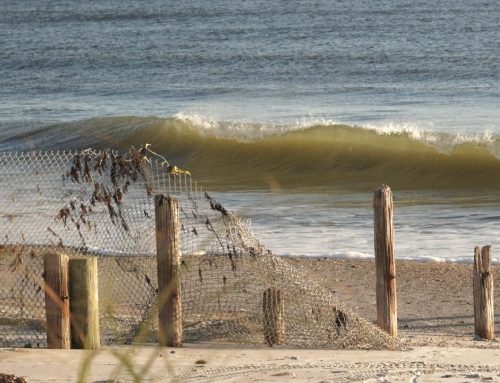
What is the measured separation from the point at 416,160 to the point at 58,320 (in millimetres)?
15162

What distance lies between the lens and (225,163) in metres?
23.6

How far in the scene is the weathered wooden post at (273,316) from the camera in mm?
9109

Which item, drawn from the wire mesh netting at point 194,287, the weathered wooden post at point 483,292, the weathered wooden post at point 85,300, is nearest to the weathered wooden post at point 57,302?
the weathered wooden post at point 85,300

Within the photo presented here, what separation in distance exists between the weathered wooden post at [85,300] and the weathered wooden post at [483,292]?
3074 millimetres

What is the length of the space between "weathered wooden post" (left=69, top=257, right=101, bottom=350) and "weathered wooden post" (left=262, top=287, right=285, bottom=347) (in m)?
1.29

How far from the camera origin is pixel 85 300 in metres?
8.75

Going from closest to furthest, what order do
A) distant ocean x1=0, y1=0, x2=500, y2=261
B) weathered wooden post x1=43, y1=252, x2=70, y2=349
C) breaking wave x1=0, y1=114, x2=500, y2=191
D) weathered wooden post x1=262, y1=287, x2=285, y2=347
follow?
weathered wooden post x1=43, y1=252, x2=70, y2=349, weathered wooden post x1=262, y1=287, x2=285, y2=347, distant ocean x1=0, y1=0, x2=500, y2=261, breaking wave x1=0, y1=114, x2=500, y2=191

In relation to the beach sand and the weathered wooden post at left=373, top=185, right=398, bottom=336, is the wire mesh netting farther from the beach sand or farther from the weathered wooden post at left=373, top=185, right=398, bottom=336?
the weathered wooden post at left=373, top=185, right=398, bottom=336

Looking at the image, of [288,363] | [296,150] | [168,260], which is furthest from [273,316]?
[296,150]

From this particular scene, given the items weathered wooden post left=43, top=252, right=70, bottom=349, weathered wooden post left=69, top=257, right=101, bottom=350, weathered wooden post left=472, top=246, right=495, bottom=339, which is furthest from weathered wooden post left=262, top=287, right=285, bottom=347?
weathered wooden post left=472, top=246, right=495, bottom=339

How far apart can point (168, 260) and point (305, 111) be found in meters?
20.1

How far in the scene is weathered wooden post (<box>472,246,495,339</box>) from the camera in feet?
31.7

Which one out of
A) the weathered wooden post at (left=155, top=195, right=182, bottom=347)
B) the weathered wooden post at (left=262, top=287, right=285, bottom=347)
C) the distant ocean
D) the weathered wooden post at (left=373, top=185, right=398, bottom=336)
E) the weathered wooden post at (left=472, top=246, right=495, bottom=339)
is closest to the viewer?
the weathered wooden post at (left=155, top=195, right=182, bottom=347)

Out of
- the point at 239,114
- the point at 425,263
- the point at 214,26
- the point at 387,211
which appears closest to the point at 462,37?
the point at 214,26
